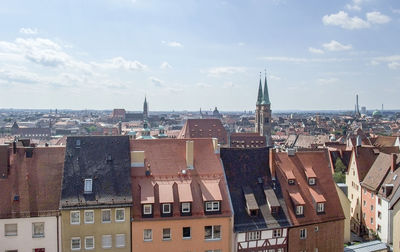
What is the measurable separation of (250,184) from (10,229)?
2216 centimetres

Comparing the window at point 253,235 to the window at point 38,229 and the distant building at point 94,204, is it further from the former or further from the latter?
the window at point 38,229

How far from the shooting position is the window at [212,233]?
35.8 m

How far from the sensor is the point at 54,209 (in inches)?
1340

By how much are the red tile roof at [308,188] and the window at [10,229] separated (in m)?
24.6

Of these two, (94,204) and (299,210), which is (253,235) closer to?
(299,210)

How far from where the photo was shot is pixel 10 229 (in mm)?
32969

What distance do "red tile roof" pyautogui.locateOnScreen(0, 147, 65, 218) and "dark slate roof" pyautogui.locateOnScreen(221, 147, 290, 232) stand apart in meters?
16.3

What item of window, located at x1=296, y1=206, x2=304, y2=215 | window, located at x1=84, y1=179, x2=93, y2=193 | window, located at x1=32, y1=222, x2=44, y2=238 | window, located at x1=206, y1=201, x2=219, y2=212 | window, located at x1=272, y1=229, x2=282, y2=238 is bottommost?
window, located at x1=272, y1=229, x2=282, y2=238

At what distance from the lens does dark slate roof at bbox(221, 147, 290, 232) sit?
3641 cm

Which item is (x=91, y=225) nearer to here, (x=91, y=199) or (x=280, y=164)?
(x=91, y=199)

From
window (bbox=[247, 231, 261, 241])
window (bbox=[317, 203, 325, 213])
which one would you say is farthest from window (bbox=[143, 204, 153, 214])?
window (bbox=[317, 203, 325, 213])

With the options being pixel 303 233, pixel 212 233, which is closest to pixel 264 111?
pixel 303 233

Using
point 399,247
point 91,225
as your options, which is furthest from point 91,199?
point 399,247

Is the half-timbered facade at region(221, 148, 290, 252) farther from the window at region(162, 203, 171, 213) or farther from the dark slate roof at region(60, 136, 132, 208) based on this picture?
the dark slate roof at region(60, 136, 132, 208)
